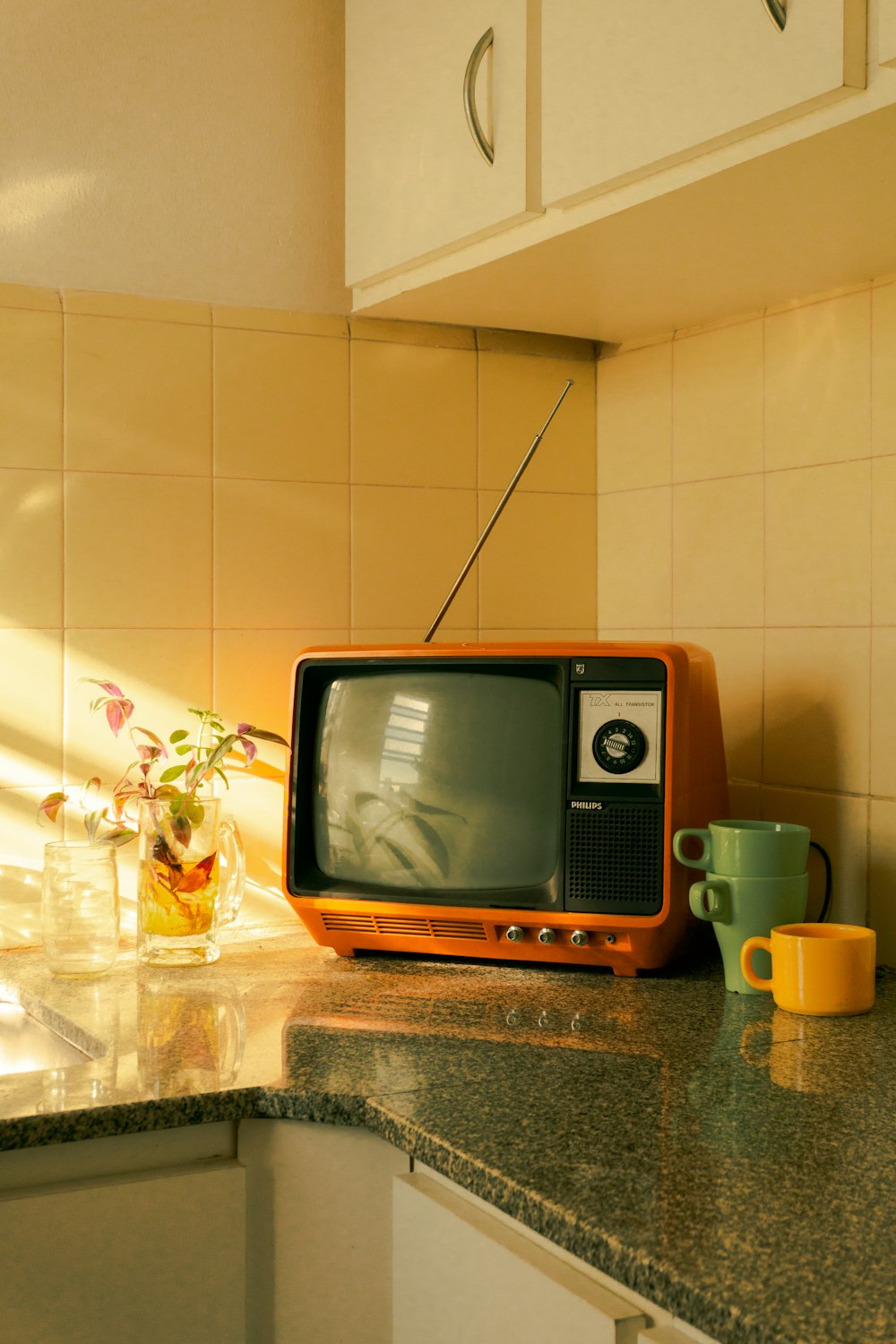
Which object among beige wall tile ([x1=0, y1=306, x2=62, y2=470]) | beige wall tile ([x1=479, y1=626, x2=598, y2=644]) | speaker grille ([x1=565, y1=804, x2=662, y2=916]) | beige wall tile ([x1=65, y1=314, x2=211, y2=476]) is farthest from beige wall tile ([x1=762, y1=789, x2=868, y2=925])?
beige wall tile ([x1=0, y1=306, x2=62, y2=470])

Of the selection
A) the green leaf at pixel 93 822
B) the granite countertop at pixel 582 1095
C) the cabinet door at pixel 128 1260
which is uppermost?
the green leaf at pixel 93 822

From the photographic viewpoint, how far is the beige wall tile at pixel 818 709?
1.42 meters

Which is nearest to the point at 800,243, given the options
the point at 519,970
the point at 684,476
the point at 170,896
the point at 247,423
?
the point at 684,476

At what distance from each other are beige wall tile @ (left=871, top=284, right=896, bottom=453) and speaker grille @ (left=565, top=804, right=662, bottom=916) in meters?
0.47

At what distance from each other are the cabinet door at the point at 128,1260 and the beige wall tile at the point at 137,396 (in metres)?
0.84

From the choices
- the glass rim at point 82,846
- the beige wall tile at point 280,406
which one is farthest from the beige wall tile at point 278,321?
the glass rim at point 82,846

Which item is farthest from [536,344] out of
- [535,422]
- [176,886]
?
[176,886]

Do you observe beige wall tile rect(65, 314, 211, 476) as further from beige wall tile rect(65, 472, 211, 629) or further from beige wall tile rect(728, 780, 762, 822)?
beige wall tile rect(728, 780, 762, 822)

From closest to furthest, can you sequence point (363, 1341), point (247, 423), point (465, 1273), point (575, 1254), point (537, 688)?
point (575, 1254), point (465, 1273), point (363, 1341), point (537, 688), point (247, 423)

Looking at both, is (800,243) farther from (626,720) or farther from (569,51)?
(626,720)

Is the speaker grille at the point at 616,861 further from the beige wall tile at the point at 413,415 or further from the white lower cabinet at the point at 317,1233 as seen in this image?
the beige wall tile at the point at 413,415

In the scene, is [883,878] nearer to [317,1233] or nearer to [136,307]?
[317,1233]

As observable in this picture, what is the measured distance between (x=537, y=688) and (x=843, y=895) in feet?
1.39

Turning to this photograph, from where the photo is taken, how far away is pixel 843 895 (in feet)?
4.74
